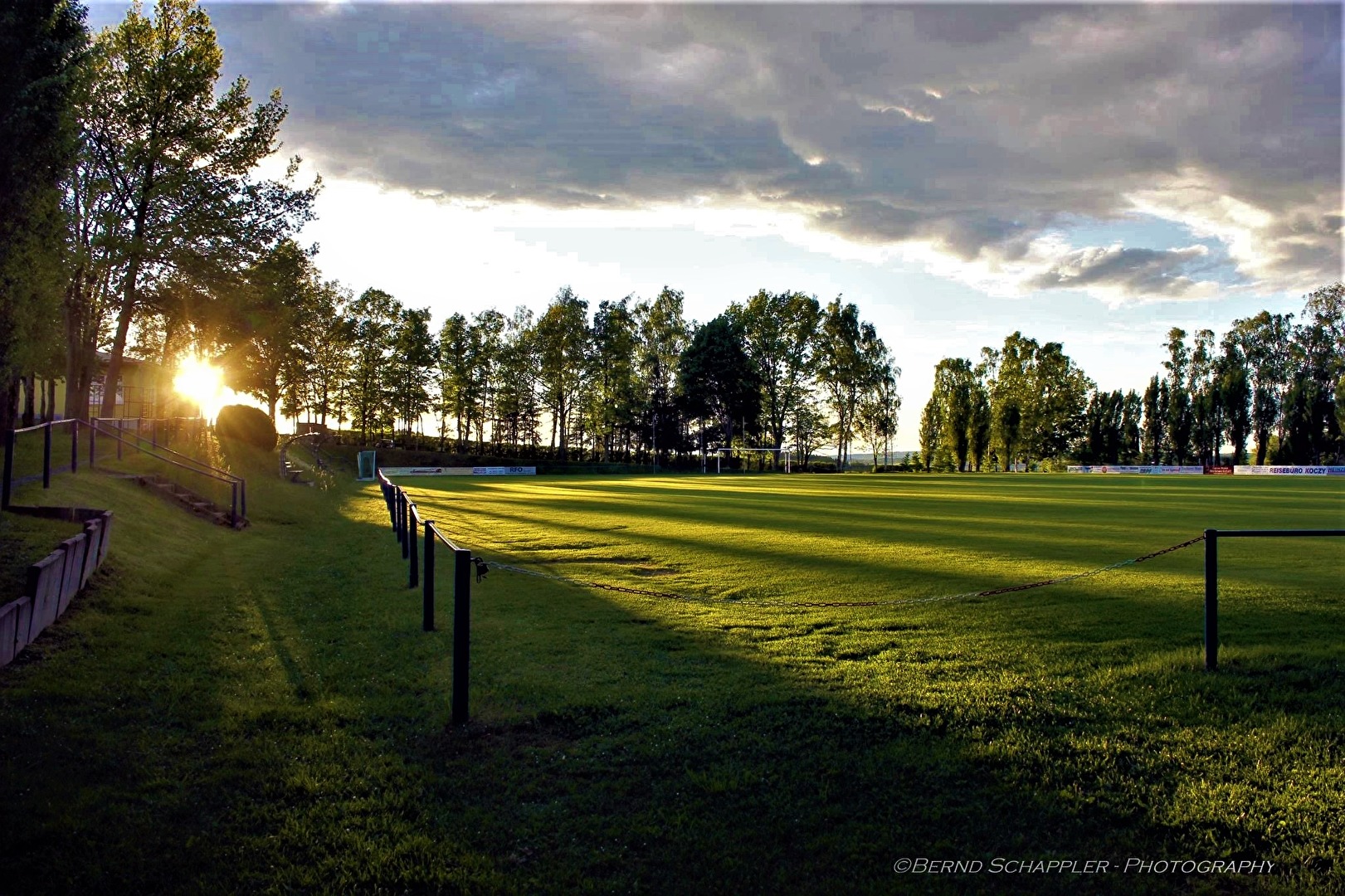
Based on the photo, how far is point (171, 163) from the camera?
26.2 meters

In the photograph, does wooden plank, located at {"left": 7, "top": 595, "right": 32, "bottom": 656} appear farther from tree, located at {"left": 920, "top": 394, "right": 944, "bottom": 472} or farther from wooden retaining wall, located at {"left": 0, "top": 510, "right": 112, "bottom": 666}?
tree, located at {"left": 920, "top": 394, "right": 944, "bottom": 472}

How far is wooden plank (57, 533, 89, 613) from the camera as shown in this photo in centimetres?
778

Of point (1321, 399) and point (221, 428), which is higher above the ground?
point (1321, 399)

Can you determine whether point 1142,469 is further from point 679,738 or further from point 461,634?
point 461,634

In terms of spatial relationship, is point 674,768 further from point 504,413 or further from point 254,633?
point 504,413

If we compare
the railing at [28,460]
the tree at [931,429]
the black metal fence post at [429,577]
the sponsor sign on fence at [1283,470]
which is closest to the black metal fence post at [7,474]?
the railing at [28,460]

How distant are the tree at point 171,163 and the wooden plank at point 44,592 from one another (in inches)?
853

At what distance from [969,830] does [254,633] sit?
7.35 m

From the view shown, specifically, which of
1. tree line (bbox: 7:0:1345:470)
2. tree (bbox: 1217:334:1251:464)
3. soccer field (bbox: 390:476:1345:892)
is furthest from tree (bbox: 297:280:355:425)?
tree (bbox: 1217:334:1251:464)

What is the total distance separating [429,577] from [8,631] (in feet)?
10.8

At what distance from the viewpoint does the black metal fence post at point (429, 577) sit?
290 inches

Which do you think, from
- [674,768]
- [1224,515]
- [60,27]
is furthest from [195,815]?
[1224,515]

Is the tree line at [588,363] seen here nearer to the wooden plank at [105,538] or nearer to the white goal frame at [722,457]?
the white goal frame at [722,457]

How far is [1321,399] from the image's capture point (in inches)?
3004
